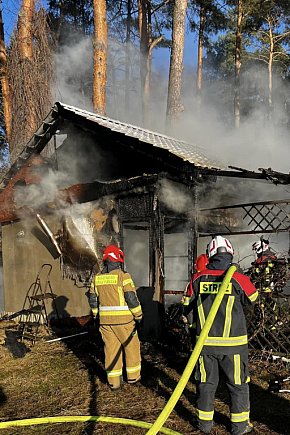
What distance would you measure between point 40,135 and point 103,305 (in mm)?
5899

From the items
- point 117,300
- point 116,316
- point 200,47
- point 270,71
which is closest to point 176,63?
point 117,300

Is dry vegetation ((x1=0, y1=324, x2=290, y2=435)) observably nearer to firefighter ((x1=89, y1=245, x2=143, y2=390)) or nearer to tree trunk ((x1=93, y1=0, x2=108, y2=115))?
firefighter ((x1=89, y1=245, x2=143, y2=390))

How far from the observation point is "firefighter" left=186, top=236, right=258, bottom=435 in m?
4.16

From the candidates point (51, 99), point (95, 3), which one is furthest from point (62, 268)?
point (95, 3)

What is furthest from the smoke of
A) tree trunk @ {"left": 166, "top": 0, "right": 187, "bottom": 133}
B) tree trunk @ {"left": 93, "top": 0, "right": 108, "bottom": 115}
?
tree trunk @ {"left": 93, "top": 0, "right": 108, "bottom": 115}

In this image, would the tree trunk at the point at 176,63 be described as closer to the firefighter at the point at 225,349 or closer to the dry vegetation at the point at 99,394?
the dry vegetation at the point at 99,394

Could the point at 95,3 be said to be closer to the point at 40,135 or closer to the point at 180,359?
the point at 40,135

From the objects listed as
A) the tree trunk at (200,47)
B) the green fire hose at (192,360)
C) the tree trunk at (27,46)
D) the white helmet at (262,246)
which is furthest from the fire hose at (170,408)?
the tree trunk at (200,47)

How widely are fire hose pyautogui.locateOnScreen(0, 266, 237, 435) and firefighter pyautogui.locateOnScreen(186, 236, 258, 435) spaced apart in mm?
222

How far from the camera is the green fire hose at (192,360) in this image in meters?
3.28

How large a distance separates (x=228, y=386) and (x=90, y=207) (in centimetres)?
608

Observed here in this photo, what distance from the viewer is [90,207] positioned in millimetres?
9586

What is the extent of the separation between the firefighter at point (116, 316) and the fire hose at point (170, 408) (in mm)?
1045

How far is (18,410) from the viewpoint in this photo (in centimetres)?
523
